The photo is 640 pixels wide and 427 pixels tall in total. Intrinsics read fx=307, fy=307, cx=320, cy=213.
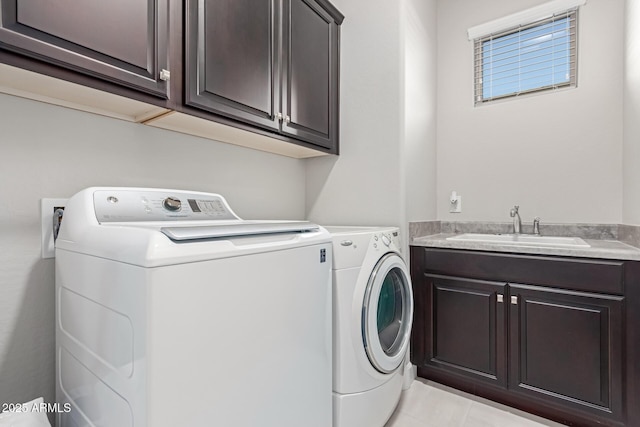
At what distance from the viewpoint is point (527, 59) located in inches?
88.0

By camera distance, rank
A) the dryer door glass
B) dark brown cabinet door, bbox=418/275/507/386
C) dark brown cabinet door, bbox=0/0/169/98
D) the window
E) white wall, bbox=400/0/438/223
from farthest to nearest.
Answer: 1. the window
2. white wall, bbox=400/0/438/223
3. dark brown cabinet door, bbox=418/275/507/386
4. the dryer door glass
5. dark brown cabinet door, bbox=0/0/169/98

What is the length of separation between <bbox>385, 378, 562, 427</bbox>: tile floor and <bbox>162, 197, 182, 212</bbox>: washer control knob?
148 cm

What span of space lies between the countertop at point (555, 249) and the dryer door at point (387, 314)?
1.33 ft

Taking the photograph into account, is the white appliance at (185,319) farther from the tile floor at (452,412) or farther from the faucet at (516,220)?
the faucet at (516,220)

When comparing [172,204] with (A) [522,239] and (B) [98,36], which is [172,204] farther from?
(A) [522,239]

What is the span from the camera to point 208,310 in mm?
761

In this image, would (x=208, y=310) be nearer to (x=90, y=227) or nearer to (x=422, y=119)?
(x=90, y=227)

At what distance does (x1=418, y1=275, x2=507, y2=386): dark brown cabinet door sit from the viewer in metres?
1.70

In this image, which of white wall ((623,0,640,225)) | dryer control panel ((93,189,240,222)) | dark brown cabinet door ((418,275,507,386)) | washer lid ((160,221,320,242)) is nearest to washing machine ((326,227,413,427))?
washer lid ((160,221,320,242))

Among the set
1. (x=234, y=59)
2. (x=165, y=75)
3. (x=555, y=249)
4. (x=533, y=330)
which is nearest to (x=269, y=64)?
(x=234, y=59)

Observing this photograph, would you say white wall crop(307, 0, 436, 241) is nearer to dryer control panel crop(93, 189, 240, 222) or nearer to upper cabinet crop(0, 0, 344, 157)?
upper cabinet crop(0, 0, 344, 157)

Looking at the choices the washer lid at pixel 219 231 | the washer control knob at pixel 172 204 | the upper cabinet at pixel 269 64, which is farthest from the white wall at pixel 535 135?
the washer control knob at pixel 172 204

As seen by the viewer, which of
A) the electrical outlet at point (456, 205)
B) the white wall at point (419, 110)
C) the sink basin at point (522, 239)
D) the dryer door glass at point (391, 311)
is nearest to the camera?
the dryer door glass at point (391, 311)

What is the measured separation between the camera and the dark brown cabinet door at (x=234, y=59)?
1223 millimetres
